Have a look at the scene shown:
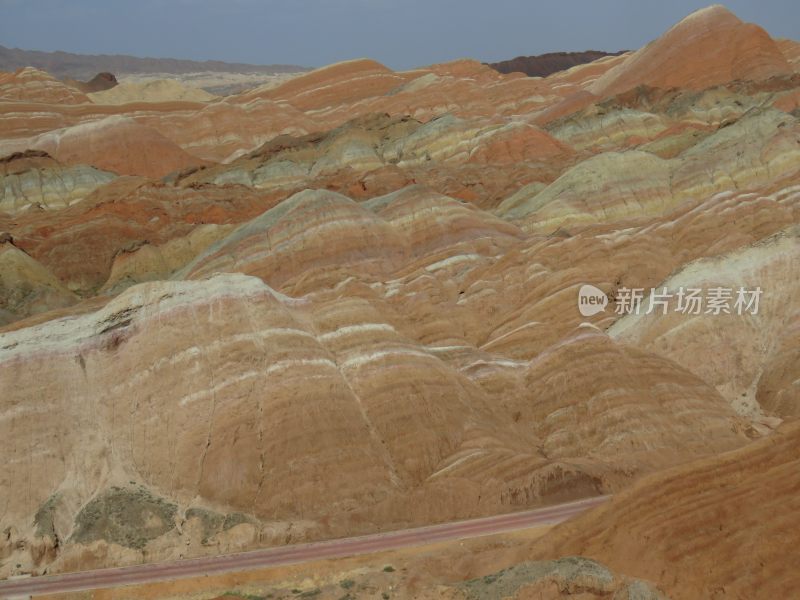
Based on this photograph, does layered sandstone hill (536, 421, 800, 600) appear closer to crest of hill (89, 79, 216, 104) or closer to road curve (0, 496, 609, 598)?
road curve (0, 496, 609, 598)

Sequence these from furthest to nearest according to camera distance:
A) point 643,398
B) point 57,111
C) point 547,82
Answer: point 547,82 → point 57,111 → point 643,398

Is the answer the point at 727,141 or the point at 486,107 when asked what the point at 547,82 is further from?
the point at 727,141

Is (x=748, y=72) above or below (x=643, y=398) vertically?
above

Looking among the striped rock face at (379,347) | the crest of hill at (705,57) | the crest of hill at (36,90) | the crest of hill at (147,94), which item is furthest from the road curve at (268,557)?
the crest of hill at (147,94)

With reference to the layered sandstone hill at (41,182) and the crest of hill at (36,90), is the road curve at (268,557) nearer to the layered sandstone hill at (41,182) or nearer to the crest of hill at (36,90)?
the layered sandstone hill at (41,182)

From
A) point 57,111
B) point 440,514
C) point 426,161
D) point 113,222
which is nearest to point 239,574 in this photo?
point 440,514

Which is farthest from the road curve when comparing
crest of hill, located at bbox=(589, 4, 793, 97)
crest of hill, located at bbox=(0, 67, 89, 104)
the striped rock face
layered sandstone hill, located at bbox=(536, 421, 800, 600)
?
crest of hill, located at bbox=(0, 67, 89, 104)
